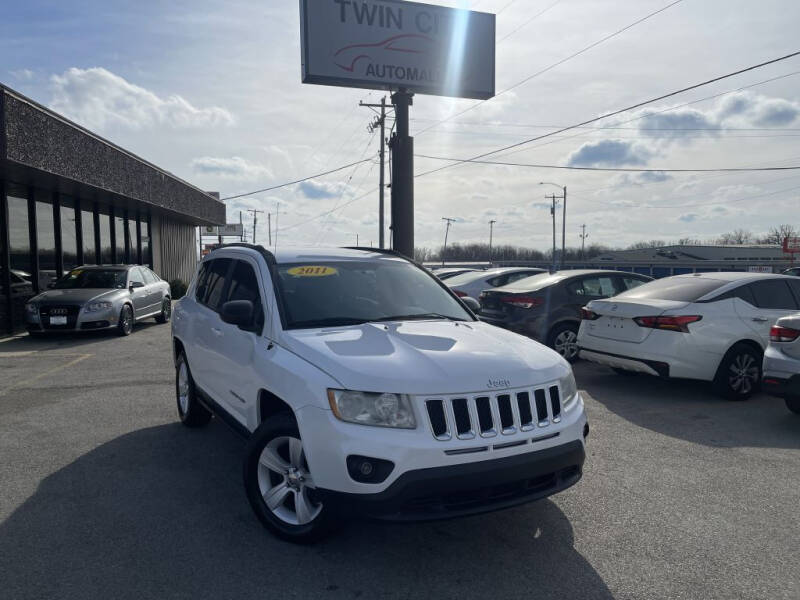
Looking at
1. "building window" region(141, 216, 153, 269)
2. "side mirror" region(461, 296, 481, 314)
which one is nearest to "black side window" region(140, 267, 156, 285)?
"building window" region(141, 216, 153, 269)

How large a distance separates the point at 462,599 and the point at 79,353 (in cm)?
957

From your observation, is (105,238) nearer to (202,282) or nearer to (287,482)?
(202,282)

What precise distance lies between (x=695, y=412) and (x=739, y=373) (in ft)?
3.37

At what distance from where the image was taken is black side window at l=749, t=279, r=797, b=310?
7523 mm

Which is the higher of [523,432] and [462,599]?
[523,432]

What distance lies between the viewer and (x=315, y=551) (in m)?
3.41

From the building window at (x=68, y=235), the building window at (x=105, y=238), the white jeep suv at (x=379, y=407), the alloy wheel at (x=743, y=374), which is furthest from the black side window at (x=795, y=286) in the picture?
the building window at (x=105, y=238)

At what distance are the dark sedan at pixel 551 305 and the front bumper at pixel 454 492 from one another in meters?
6.10

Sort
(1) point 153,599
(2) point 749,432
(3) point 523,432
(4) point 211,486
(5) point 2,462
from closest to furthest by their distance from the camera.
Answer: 1. (1) point 153,599
2. (3) point 523,432
3. (4) point 211,486
4. (5) point 2,462
5. (2) point 749,432

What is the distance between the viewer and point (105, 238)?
19391 millimetres

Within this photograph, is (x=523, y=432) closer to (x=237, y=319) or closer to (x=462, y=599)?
(x=462, y=599)

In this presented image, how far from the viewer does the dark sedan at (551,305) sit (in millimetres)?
9250

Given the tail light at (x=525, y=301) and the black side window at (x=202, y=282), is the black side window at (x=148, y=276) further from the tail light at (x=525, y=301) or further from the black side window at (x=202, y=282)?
the black side window at (x=202, y=282)

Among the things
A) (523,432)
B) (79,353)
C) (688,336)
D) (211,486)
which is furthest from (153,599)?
(79,353)
